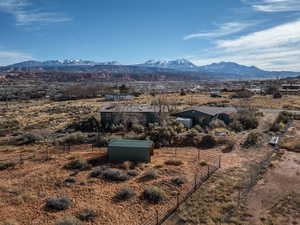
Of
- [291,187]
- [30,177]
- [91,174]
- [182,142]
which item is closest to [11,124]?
[30,177]

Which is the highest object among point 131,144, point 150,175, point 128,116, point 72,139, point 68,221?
point 128,116

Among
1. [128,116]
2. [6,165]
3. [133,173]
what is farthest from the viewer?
[128,116]

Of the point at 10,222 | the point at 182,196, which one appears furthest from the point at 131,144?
the point at 10,222

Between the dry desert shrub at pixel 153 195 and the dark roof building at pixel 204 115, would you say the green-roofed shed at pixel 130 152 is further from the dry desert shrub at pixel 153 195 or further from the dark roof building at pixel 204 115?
the dark roof building at pixel 204 115

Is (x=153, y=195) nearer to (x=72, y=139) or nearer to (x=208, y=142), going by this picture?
(x=208, y=142)

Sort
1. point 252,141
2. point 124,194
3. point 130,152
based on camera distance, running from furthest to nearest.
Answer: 1. point 252,141
2. point 130,152
3. point 124,194

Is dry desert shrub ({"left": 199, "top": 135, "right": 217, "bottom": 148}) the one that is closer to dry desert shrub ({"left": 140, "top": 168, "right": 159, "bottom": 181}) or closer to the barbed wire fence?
the barbed wire fence

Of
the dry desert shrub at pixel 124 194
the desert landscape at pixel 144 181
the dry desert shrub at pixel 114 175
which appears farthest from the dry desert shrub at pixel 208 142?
the dry desert shrub at pixel 124 194

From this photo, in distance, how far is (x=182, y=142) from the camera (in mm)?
21875

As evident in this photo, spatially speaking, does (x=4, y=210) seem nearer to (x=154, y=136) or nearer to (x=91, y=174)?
(x=91, y=174)

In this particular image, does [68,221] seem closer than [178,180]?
Yes

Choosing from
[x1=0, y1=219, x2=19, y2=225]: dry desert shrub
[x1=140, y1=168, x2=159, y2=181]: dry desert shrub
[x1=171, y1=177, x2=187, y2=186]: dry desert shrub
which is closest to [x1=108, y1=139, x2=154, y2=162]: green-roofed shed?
[x1=140, y1=168, x2=159, y2=181]: dry desert shrub

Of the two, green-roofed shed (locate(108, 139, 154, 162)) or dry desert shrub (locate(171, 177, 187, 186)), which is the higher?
green-roofed shed (locate(108, 139, 154, 162))

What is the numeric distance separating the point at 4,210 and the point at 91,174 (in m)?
5.12
